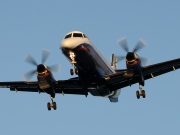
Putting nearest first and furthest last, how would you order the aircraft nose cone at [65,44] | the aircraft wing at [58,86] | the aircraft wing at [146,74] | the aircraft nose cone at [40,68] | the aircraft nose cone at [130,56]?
the aircraft nose cone at [65,44] < the aircraft nose cone at [130,56] < the aircraft nose cone at [40,68] < the aircraft wing at [146,74] < the aircraft wing at [58,86]

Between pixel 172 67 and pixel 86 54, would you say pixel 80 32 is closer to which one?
pixel 86 54

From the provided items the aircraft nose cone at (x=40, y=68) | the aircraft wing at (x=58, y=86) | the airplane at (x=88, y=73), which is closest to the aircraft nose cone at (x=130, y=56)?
the airplane at (x=88, y=73)

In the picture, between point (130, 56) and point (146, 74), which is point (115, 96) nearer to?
point (146, 74)

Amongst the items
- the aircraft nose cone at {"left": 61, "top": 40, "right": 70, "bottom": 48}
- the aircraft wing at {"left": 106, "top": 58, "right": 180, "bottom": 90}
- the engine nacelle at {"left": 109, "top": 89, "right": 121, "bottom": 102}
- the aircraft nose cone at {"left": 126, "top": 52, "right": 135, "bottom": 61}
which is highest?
the aircraft nose cone at {"left": 61, "top": 40, "right": 70, "bottom": 48}

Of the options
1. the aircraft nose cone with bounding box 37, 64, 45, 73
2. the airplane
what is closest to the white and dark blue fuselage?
the airplane

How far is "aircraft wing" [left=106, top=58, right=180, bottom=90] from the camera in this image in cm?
3953

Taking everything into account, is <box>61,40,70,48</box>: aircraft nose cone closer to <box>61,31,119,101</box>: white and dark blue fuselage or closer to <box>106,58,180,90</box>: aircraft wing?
<box>61,31,119,101</box>: white and dark blue fuselage

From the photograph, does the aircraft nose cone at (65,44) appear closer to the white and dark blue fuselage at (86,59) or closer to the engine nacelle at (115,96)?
the white and dark blue fuselage at (86,59)

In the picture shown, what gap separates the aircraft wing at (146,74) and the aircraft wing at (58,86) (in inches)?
108

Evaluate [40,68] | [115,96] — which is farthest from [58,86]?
[115,96]

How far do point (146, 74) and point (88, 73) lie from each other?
540cm

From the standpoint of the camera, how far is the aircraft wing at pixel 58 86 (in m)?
41.2

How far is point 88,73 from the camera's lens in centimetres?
3866

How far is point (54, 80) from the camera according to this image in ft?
134
